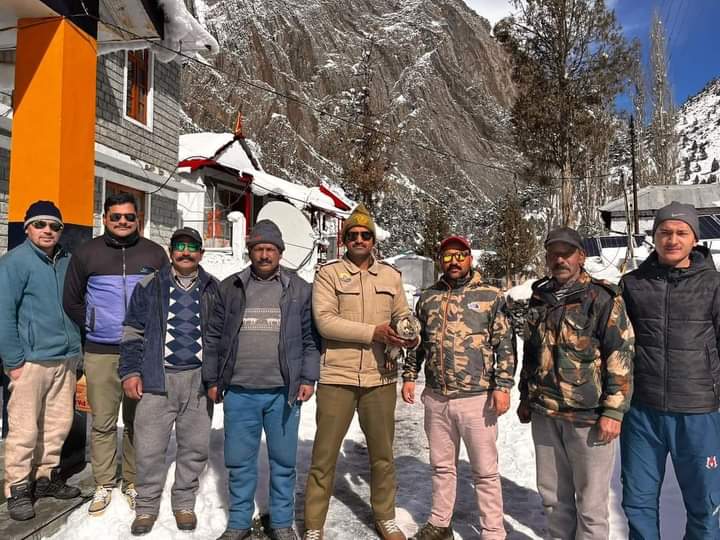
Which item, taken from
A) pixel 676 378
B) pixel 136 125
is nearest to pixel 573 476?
pixel 676 378

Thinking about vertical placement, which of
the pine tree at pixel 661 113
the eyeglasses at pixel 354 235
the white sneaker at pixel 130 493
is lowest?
the white sneaker at pixel 130 493

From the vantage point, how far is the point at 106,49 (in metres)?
6.18

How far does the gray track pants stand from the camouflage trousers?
2.07m

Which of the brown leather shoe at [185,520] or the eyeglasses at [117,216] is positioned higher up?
the eyeglasses at [117,216]

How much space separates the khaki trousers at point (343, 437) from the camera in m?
3.22

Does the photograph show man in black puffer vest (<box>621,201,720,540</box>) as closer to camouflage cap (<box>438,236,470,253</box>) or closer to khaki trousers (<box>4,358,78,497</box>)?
camouflage cap (<box>438,236,470,253</box>)

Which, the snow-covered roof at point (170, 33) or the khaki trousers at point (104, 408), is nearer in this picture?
the khaki trousers at point (104, 408)

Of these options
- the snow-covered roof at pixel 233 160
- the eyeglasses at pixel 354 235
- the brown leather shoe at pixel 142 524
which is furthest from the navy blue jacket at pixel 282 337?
the snow-covered roof at pixel 233 160

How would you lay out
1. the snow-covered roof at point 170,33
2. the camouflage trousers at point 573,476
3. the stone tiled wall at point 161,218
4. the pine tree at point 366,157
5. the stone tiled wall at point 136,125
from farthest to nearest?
the pine tree at point 366,157, the stone tiled wall at point 161,218, the stone tiled wall at point 136,125, the snow-covered roof at point 170,33, the camouflage trousers at point 573,476

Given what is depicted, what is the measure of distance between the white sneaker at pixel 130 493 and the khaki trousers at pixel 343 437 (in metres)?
1.26

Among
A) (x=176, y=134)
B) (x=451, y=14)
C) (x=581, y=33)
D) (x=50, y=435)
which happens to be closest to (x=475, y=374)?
(x=50, y=435)

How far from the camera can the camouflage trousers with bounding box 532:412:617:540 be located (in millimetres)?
2779

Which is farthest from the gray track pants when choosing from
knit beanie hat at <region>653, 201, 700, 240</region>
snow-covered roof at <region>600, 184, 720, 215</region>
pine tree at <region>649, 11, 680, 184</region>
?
pine tree at <region>649, 11, 680, 184</region>

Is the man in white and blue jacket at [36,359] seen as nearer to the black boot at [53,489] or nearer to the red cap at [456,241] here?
the black boot at [53,489]
